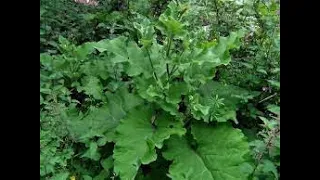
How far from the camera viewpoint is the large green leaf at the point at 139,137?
2178 mm

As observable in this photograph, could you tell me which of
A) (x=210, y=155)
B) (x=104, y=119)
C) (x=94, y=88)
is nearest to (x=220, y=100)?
(x=210, y=155)

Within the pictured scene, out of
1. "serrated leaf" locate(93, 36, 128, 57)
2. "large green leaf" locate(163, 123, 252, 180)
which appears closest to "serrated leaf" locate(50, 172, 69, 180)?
"large green leaf" locate(163, 123, 252, 180)

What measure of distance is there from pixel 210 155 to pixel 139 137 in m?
0.38

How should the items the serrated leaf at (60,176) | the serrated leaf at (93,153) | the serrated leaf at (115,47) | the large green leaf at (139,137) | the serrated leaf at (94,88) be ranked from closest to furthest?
the serrated leaf at (60,176), the large green leaf at (139,137), the serrated leaf at (93,153), the serrated leaf at (115,47), the serrated leaf at (94,88)

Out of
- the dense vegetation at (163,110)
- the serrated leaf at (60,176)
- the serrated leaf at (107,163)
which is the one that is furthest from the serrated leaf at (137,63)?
the serrated leaf at (60,176)

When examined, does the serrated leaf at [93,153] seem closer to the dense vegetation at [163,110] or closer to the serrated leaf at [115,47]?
the dense vegetation at [163,110]

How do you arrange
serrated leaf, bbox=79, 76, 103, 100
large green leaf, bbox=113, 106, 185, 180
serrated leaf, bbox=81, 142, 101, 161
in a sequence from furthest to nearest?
serrated leaf, bbox=79, 76, 103, 100
serrated leaf, bbox=81, 142, 101, 161
large green leaf, bbox=113, 106, 185, 180

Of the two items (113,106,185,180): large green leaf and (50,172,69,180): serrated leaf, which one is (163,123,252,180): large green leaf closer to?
(113,106,185,180): large green leaf

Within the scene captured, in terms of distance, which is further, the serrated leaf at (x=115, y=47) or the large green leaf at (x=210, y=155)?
the serrated leaf at (x=115, y=47)

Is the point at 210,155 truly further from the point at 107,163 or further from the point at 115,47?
the point at 115,47

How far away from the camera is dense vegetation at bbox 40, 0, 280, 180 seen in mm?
2221

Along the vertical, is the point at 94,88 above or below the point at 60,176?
above

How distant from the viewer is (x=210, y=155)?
2.34m
